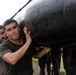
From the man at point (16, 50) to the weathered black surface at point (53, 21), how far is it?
0.57 ft

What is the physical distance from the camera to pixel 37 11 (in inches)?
137

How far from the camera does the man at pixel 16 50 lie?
3.76 meters

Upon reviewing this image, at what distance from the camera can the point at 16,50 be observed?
3.98 metres

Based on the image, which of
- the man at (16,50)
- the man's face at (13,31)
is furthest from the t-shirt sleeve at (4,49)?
the man's face at (13,31)

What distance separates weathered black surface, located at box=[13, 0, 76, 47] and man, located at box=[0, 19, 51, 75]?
175 mm

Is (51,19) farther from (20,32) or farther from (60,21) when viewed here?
(20,32)

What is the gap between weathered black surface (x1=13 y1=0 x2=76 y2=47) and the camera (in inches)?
118

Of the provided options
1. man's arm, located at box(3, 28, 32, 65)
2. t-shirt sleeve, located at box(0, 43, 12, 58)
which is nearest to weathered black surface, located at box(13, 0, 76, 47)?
man's arm, located at box(3, 28, 32, 65)

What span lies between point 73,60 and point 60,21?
31.4 inches

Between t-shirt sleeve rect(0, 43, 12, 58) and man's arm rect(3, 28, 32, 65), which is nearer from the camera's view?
man's arm rect(3, 28, 32, 65)

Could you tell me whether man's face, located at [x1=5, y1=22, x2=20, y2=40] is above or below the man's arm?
above

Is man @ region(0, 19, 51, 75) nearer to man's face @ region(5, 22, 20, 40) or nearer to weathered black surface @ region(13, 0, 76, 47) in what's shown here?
man's face @ region(5, 22, 20, 40)

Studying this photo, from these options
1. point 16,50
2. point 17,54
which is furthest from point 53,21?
point 16,50

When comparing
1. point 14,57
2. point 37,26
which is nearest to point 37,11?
point 37,26
